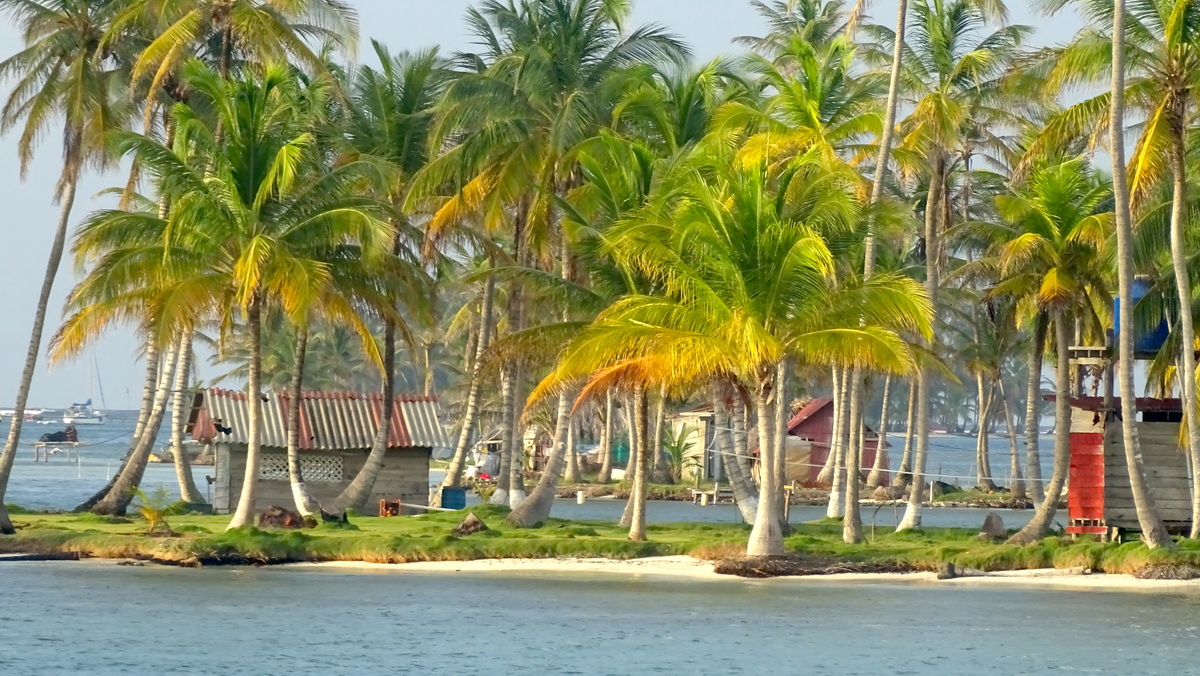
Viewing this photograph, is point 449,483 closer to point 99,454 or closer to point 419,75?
point 419,75

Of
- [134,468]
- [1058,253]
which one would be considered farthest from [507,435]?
[1058,253]

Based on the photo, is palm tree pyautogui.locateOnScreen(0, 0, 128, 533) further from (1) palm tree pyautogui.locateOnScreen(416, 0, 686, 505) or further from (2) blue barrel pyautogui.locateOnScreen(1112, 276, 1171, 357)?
(2) blue barrel pyautogui.locateOnScreen(1112, 276, 1171, 357)

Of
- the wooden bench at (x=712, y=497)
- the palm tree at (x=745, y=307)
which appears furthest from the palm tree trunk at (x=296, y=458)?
the wooden bench at (x=712, y=497)

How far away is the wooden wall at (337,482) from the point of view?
34531mm

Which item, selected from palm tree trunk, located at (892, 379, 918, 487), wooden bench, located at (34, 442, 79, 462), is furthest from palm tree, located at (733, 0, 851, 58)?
wooden bench, located at (34, 442, 79, 462)

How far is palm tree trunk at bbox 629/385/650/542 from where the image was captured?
28953 millimetres

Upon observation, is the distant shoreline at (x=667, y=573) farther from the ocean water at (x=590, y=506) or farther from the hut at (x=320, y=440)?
the hut at (x=320, y=440)

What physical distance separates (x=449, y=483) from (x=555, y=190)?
7901 mm

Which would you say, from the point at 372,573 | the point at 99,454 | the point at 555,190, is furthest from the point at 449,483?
the point at 99,454

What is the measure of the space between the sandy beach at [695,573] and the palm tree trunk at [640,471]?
5.07 feet

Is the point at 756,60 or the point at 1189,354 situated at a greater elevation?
the point at 756,60

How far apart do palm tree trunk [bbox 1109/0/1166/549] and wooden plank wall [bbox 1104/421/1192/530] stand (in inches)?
81.4

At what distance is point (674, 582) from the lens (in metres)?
26.7

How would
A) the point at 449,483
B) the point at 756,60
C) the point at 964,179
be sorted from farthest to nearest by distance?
the point at 964,179 → the point at 449,483 → the point at 756,60
